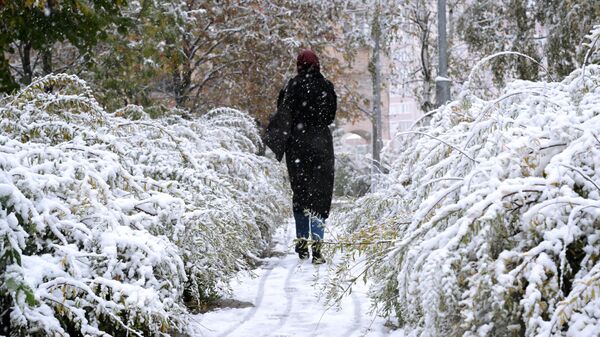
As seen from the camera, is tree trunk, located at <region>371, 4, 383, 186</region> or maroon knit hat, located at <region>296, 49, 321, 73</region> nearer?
maroon knit hat, located at <region>296, 49, 321, 73</region>

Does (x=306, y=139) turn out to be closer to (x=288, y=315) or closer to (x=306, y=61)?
(x=306, y=61)

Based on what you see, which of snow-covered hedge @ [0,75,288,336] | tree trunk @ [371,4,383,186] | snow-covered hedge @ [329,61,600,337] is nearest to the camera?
snow-covered hedge @ [329,61,600,337]

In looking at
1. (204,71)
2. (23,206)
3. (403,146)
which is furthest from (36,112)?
(204,71)

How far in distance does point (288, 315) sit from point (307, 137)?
8.23ft

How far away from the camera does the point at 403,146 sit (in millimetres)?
5668

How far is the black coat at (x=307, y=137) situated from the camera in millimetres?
6867

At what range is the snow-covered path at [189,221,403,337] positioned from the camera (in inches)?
166

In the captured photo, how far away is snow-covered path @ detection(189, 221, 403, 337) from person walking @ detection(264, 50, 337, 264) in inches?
35.4

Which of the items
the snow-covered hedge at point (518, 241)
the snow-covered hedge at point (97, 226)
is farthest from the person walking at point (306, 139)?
the snow-covered hedge at point (518, 241)

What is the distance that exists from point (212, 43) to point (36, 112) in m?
11.0

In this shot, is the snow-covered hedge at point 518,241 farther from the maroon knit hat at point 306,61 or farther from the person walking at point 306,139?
the maroon knit hat at point 306,61

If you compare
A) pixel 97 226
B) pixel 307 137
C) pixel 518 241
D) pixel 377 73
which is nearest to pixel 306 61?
pixel 307 137

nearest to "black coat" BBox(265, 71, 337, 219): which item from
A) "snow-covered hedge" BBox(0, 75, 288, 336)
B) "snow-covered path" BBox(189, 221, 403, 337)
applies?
"snow-covered path" BBox(189, 221, 403, 337)

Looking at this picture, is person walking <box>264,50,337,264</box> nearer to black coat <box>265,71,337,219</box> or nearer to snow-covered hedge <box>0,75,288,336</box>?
black coat <box>265,71,337,219</box>
